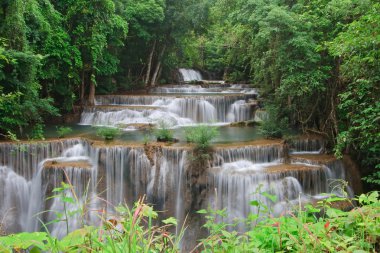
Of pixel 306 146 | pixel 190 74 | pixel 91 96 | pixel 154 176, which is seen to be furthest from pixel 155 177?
pixel 190 74

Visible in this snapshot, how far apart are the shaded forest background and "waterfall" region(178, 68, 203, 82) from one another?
815 centimetres

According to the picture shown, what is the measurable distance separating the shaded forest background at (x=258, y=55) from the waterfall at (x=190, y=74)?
8.15 meters

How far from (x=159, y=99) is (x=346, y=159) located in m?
9.71

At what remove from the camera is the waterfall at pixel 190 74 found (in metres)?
29.1

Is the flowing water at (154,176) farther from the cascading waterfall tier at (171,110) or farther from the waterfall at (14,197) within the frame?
the cascading waterfall tier at (171,110)

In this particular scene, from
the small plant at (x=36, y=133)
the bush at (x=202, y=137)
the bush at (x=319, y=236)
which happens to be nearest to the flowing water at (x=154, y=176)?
the bush at (x=202, y=137)

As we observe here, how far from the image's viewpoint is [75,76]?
15.5m

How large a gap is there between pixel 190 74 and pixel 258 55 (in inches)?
620

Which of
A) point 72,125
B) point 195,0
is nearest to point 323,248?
point 72,125

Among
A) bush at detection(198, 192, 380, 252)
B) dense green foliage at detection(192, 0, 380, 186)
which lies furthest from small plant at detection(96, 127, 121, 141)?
bush at detection(198, 192, 380, 252)

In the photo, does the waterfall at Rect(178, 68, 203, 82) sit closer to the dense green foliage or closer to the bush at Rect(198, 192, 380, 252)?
the dense green foliage

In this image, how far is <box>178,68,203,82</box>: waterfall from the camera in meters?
29.1

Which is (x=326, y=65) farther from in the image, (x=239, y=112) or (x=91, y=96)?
(x=91, y=96)

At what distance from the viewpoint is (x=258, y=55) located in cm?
1464
